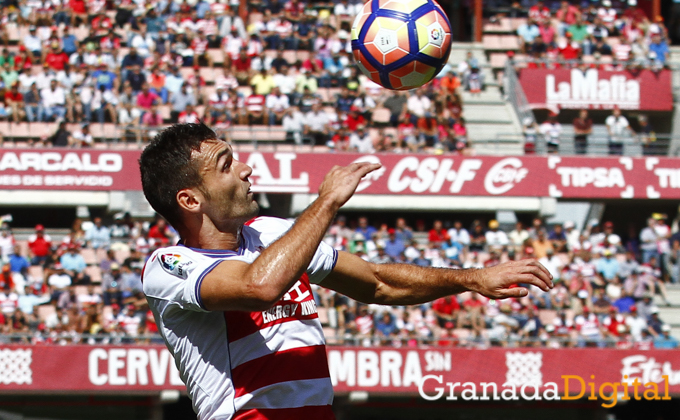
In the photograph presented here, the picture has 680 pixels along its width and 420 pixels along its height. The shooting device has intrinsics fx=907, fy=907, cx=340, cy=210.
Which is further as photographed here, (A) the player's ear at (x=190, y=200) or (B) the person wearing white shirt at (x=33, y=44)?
(B) the person wearing white shirt at (x=33, y=44)

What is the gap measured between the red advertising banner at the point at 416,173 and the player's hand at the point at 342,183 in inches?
538

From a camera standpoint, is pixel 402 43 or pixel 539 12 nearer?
pixel 402 43

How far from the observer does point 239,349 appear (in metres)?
3.25

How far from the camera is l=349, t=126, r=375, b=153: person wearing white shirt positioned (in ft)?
57.3

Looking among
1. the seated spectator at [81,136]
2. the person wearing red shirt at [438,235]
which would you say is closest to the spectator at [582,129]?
the person wearing red shirt at [438,235]

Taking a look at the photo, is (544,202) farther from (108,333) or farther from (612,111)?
(108,333)

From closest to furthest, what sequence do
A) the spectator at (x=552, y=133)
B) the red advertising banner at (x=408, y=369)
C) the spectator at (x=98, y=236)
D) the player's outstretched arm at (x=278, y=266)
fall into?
the player's outstretched arm at (x=278, y=266) → the red advertising banner at (x=408, y=369) → the spectator at (x=98, y=236) → the spectator at (x=552, y=133)

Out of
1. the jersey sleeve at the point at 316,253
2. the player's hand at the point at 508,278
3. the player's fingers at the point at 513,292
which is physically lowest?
the player's fingers at the point at 513,292

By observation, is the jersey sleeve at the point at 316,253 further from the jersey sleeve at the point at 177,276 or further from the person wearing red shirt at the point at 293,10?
the person wearing red shirt at the point at 293,10

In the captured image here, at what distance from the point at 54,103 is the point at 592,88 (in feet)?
38.3

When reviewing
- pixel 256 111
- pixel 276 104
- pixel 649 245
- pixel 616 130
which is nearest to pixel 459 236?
pixel 649 245

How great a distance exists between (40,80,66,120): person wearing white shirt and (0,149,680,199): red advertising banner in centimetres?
71

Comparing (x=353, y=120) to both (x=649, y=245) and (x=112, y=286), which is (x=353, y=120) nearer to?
(x=112, y=286)

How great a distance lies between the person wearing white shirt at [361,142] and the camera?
57.3ft
